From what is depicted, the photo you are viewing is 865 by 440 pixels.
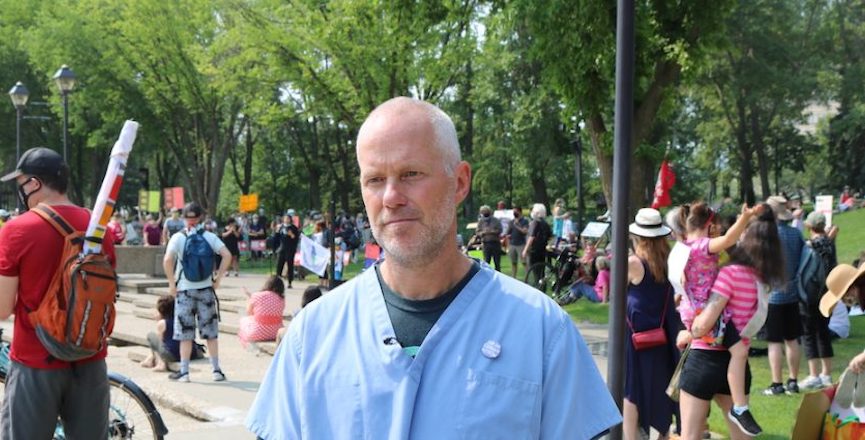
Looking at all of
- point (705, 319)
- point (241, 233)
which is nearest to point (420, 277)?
point (705, 319)

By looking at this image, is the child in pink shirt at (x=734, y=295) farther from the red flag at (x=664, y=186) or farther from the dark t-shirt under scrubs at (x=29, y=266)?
the red flag at (x=664, y=186)

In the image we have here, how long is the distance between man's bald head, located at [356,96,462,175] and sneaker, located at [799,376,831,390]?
7.82 meters

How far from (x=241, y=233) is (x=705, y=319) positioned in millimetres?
30954

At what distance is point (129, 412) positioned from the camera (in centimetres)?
628

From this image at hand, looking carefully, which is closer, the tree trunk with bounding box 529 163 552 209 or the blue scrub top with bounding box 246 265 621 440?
the blue scrub top with bounding box 246 265 621 440

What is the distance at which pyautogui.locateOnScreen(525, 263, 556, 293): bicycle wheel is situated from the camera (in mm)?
17419

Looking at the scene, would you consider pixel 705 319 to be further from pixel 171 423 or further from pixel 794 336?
pixel 171 423

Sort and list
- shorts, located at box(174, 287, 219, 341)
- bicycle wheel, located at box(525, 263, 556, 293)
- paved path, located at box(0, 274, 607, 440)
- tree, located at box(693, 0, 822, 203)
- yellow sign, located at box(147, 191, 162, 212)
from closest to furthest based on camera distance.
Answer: paved path, located at box(0, 274, 607, 440)
shorts, located at box(174, 287, 219, 341)
bicycle wheel, located at box(525, 263, 556, 293)
yellow sign, located at box(147, 191, 162, 212)
tree, located at box(693, 0, 822, 203)

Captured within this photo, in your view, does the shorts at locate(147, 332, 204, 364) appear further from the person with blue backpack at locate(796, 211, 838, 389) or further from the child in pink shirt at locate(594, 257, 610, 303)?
the person with blue backpack at locate(796, 211, 838, 389)

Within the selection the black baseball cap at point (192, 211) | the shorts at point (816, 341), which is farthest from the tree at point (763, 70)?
the black baseball cap at point (192, 211)

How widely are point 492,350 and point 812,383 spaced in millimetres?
7981

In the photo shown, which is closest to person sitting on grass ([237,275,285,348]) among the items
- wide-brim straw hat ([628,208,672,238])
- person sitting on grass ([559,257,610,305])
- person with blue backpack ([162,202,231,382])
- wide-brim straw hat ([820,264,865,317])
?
person with blue backpack ([162,202,231,382])

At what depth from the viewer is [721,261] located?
21.5 ft

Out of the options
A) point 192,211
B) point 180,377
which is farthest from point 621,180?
point 180,377
